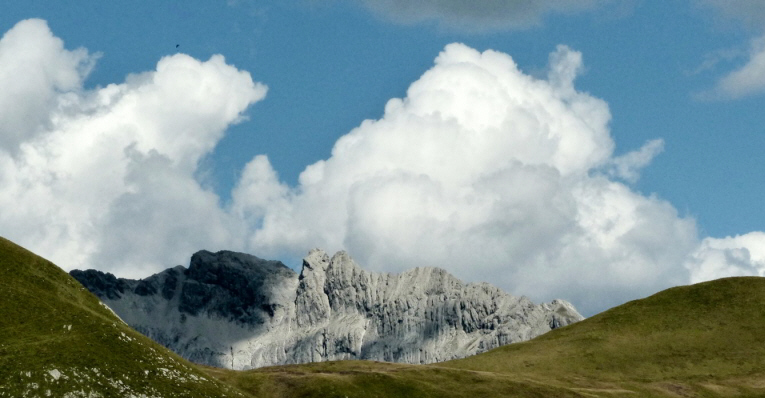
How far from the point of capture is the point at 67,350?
11888 cm

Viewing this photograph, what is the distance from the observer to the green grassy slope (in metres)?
112

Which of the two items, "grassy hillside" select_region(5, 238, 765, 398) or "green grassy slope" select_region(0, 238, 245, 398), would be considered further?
"grassy hillside" select_region(5, 238, 765, 398)

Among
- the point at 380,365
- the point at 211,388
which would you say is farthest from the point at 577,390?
the point at 211,388

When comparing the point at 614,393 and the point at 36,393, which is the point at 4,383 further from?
the point at 614,393

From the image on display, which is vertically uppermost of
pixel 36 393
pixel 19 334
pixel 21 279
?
pixel 21 279

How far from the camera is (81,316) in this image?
130 meters

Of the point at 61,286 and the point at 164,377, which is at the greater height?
the point at 61,286

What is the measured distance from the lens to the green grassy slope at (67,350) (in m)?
112

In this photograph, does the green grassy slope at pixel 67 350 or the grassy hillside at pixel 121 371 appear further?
the grassy hillside at pixel 121 371

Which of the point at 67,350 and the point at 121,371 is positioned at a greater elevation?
the point at 67,350

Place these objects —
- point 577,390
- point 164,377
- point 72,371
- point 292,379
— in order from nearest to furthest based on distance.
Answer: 1. point 72,371
2. point 164,377
3. point 292,379
4. point 577,390

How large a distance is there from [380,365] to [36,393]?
8907cm

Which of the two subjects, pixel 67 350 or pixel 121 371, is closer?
pixel 67 350

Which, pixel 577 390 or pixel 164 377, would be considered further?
pixel 577 390
